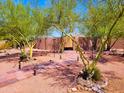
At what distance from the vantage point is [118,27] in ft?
55.7

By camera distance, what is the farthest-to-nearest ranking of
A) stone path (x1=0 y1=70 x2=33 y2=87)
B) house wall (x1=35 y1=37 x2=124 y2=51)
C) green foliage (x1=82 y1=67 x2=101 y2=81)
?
house wall (x1=35 y1=37 x2=124 y2=51) < green foliage (x1=82 y1=67 x2=101 y2=81) < stone path (x1=0 y1=70 x2=33 y2=87)

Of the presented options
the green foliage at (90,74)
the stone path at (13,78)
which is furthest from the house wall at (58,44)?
the green foliage at (90,74)

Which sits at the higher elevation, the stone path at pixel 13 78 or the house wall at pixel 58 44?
the house wall at pixel 58 44

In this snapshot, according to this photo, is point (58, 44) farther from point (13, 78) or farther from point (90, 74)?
point (90, 74)

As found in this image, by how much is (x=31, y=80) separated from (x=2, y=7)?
9969 mm

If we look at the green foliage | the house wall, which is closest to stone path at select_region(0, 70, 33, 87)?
the green foliage

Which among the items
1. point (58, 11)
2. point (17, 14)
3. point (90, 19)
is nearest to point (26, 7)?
point (17, 14)

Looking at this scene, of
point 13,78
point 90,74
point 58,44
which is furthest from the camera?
point 58,44

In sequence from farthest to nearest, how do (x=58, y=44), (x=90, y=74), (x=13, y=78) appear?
(x=58, y=44) → (x=13, y=78) → (x=90, y=74)

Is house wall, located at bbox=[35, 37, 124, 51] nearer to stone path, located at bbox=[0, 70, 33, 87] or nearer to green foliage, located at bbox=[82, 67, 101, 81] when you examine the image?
stone path, located at bbox=[0, 70, 33, 87]

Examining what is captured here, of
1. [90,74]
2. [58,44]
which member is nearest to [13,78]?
[90,74]

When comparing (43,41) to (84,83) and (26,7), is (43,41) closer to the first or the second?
(26,7)

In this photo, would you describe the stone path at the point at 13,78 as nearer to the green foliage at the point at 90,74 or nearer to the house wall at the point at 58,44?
the green foliage at the point at 90,74

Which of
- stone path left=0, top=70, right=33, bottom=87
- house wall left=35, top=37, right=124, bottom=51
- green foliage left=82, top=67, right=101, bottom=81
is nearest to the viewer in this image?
stone path left=0, top=70, right=33, bottom=87
